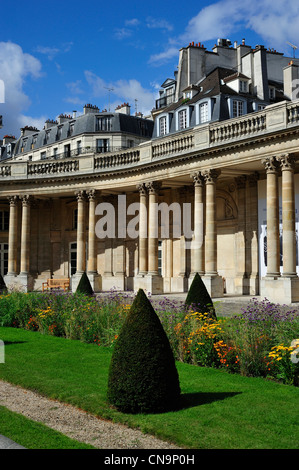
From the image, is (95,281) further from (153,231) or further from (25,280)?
(153,231)

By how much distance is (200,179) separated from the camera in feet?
81.0

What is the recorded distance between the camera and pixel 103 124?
1715 inches

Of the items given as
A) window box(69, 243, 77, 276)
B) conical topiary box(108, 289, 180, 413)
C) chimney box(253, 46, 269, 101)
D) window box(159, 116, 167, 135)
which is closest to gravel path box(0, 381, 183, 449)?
conical topiary box(108, 289, 180, 413)

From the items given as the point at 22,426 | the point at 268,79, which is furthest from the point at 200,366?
the point at 268,79

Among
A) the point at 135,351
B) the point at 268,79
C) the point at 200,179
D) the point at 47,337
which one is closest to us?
the point at 135,351

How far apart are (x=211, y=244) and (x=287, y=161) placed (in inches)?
214

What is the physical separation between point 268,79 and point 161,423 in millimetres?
32791

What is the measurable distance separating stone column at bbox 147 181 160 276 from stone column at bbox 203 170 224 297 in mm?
3788

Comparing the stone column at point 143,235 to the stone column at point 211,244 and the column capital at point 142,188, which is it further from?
the stone column at point 211,244

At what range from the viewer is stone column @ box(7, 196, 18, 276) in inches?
1249

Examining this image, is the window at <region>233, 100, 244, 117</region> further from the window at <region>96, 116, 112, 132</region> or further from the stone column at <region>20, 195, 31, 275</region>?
the window at <region>96, 116, 112, 132</region>

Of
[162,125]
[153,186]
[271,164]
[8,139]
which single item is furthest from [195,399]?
[8,139]
